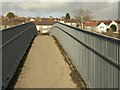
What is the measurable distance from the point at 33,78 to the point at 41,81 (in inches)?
26.6

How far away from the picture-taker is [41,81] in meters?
11.2

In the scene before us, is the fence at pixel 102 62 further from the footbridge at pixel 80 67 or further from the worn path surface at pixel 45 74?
the worn path surface at pixel 45 74

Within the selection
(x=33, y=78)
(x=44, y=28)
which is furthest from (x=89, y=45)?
(x=44, y=28)

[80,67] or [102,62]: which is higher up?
[102,62]

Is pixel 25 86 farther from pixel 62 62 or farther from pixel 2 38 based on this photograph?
pixel 62 62

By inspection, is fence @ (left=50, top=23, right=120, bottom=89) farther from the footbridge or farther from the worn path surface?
the worn path surface

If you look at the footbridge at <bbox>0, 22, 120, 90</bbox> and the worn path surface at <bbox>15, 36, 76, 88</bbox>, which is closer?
the footbridge at <bbox>0, 22, 120, 90</bbox>

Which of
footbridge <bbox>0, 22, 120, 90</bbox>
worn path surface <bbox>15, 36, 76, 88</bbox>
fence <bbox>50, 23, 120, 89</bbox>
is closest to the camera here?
fence <bbox>50, 23, 120, 89</bbox>

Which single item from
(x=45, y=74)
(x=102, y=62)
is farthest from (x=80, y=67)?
(x=102, y=62)

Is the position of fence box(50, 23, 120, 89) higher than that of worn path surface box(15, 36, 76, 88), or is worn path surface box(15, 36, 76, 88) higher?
fence box(50, 23, 120, 89)

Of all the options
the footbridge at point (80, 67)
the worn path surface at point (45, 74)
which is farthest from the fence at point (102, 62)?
the worn path surface at point (45, 74)

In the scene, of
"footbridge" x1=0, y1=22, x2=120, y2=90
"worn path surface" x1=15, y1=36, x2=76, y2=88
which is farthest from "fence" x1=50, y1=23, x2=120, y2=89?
"worn path surface" x1=15, y1=36, x2=76, y2=88

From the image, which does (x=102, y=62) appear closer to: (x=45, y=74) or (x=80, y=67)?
(x=80, y=67)

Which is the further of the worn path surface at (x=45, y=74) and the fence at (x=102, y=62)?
the worn path surface at (x=45, y=74)
